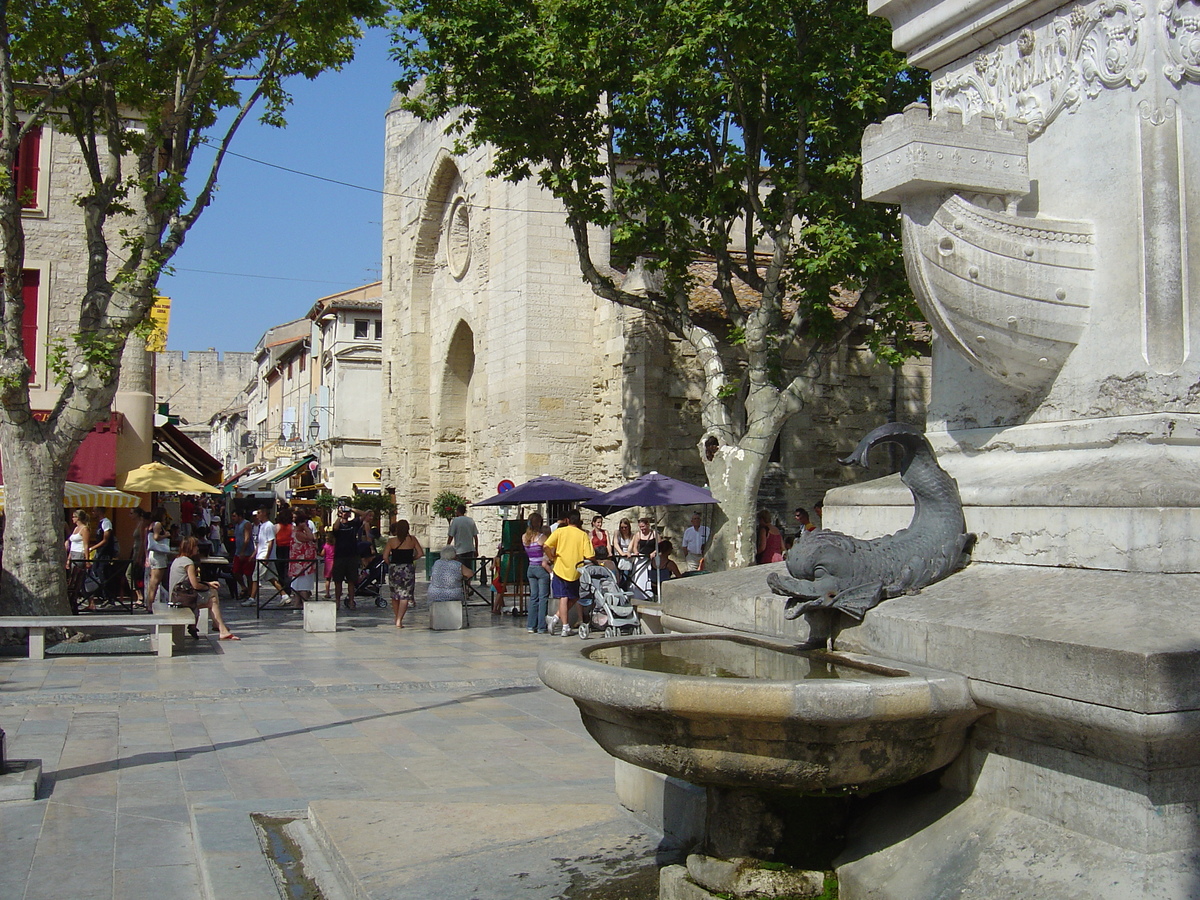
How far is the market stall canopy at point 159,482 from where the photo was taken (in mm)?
18328

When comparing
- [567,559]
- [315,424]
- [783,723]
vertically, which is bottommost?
[567,559]

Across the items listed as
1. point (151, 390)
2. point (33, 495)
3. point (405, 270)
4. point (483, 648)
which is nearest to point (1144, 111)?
point (483, 648)

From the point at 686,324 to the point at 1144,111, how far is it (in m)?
12.1

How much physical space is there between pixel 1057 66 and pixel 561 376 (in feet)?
65.2

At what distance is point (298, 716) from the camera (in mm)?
8180

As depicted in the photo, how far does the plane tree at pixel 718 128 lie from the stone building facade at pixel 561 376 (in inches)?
233

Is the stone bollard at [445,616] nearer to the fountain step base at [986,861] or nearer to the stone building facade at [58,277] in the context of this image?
the stone building facade at [58,277]

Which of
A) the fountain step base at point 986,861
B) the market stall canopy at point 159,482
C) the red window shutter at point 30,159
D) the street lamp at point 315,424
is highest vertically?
the red window shutter at point 30,159

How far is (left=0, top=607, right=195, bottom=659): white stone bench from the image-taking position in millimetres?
10523

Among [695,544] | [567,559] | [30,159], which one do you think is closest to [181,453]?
[30,159]

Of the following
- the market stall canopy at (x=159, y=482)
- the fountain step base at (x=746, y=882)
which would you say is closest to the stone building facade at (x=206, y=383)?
the market stall canopy at (x=159, y=482)

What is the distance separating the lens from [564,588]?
44.6ft

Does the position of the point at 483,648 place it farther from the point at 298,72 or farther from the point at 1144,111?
the point at 1144,111

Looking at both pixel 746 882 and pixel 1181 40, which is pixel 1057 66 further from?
pixel 746 882
